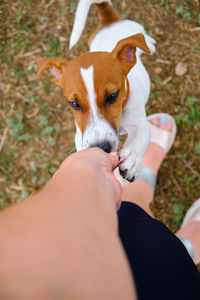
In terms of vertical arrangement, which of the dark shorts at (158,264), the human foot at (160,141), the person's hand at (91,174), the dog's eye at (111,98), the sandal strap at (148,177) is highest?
the person's hand at (91,174)

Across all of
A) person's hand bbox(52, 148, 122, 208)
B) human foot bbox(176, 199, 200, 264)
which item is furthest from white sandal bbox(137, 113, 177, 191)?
person's hand bbox(52, 148, 122, 208)

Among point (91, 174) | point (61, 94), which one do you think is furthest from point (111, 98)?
point (61, 94)

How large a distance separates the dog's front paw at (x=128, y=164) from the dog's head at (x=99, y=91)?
122 mm

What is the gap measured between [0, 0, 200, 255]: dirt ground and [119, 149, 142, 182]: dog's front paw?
1.37 m

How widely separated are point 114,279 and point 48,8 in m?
4.23

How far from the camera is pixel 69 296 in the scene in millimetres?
668

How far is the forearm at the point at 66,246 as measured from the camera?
699 millimetres

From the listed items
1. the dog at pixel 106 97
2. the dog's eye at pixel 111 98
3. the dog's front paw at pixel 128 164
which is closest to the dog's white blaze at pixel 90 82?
the dog at pixel 106 97

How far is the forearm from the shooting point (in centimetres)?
70

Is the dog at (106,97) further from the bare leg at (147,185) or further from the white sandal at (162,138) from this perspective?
the white sandal at (162,138)

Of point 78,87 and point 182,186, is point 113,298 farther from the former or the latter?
point 182,186

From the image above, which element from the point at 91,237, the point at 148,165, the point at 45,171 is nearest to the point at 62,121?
the point at 45,171

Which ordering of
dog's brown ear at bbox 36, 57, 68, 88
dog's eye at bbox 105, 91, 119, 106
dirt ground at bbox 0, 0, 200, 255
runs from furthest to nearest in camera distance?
1. dirt ground at bbox 0, 0, 200, 255
2. dog's brown ear at bbox 36, 57, 68, 88
3. dog's eye at bbox 105, 91, 119, 106

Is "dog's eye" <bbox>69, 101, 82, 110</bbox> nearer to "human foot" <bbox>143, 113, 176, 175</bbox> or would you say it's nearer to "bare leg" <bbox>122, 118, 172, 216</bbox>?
"bare leg" <bbox>122, 118, 172, 216</bbox>
